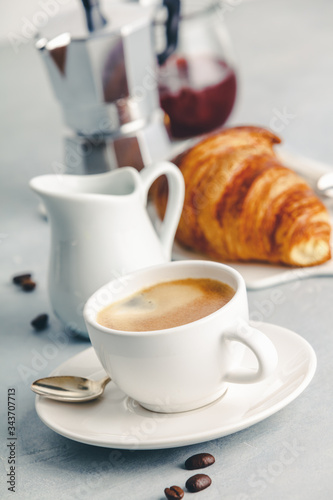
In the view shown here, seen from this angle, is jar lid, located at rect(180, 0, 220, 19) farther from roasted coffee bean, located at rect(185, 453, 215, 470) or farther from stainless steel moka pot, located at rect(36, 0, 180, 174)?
roasted coffee bean, located at rect(185, 453, 215, 470)

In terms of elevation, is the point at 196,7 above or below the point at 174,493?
above

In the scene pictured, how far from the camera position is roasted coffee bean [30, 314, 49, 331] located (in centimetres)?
99

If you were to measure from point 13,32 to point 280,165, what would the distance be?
2.19 metres

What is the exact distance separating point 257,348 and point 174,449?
0.14 metres

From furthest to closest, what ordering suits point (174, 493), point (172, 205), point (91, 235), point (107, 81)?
point (107, 81) < point (172, 205) < point (91, 235) < point (174, 493)

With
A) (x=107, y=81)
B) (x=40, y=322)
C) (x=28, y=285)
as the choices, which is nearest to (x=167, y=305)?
(x=40, y=322)

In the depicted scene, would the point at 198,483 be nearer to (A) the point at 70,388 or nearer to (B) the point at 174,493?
(B) the point at 174,493

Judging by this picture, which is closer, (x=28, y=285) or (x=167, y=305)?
(x=167, y=305)

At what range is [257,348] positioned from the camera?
66 cm

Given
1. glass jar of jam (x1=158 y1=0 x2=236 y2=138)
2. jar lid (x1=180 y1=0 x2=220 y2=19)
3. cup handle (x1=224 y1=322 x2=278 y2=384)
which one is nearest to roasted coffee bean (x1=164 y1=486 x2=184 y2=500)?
cup handle (x1=224 y1=322 x2=278 y2=384)

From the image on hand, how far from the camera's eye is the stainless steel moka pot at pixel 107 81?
4.13ft

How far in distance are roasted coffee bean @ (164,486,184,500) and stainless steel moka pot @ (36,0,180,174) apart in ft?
2.69

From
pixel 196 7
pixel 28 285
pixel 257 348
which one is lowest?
pixel 28 285

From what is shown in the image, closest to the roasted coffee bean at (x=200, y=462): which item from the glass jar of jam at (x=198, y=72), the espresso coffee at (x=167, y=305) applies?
the espresso coffee at (x=167, y=305)
